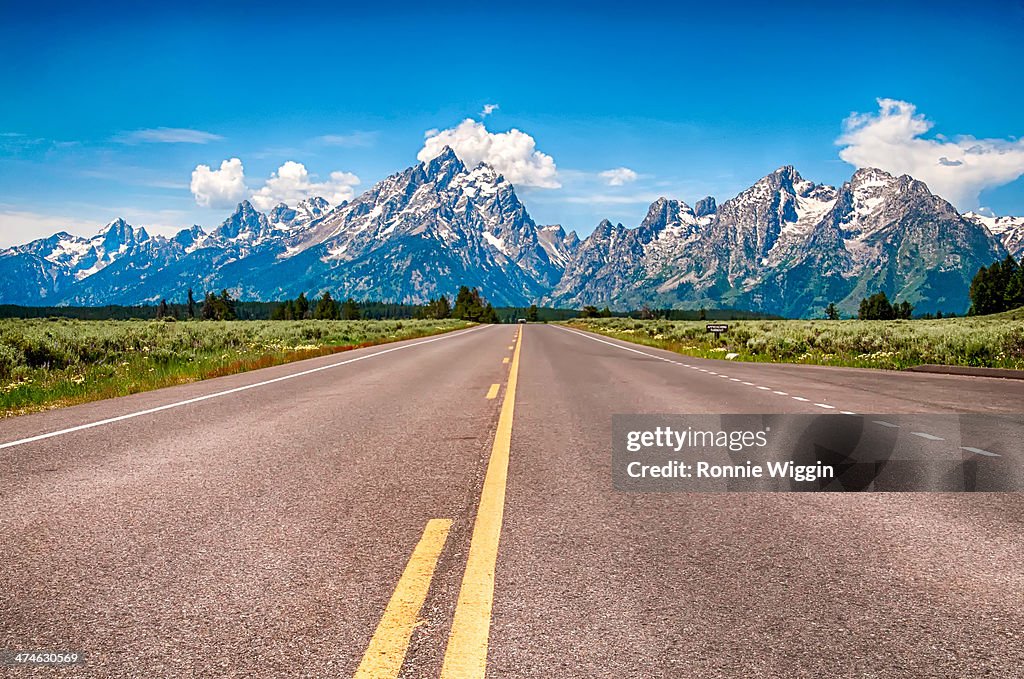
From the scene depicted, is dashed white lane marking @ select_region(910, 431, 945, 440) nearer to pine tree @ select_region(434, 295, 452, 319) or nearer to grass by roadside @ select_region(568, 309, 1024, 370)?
grass by roadside @ select_region(568, 309, 1024, 370)

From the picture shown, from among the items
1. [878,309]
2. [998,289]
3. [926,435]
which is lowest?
[926,435]

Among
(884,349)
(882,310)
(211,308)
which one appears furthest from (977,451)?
(882,310)

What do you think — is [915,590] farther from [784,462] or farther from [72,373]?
[72,373]

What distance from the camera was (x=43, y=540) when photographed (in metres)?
4.36

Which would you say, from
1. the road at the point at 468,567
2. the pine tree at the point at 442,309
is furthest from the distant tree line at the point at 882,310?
the road at the point at 468,567

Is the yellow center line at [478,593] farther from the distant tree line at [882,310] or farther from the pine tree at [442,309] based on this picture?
the distant tree line at [882,310]

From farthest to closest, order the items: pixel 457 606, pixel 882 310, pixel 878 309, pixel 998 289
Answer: pixel 878 309, pixel 882 310, pixel 998 289, pixel 457 606

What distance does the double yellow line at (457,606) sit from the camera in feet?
9.10

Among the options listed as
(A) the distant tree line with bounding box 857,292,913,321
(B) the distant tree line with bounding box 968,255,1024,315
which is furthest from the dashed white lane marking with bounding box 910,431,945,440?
(A) the distant tree line with bounding box 857,292,913,321

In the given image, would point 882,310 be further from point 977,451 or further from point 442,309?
point 977,451

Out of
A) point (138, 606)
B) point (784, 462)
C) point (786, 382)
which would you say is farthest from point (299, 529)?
point (786, 382)

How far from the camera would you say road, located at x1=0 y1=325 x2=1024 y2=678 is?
2875 mm

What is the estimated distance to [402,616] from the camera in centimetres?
320

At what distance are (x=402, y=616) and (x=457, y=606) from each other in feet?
0.92
